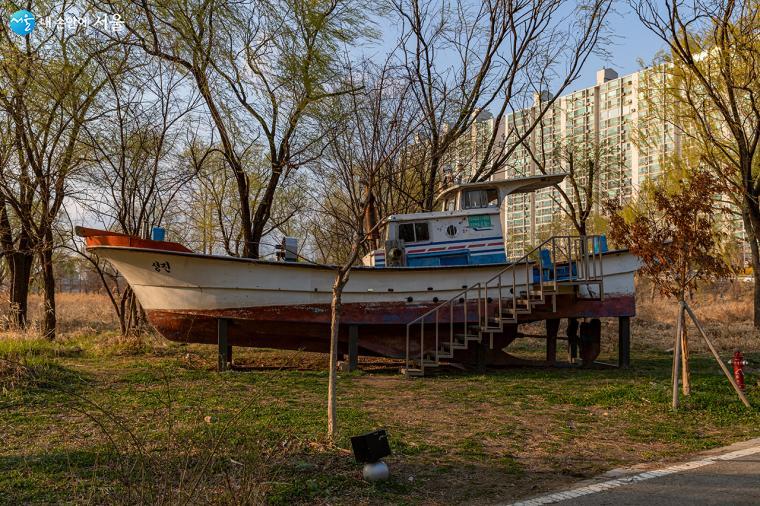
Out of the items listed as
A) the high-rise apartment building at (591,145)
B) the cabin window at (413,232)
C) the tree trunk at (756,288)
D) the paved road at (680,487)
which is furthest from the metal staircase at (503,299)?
the tree trunk at (756,288)

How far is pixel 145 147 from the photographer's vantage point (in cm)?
1639

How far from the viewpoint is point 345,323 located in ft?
42.3

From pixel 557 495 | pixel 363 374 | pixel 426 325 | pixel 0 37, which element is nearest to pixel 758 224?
pixel 426 325

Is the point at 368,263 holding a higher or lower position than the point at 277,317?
higher

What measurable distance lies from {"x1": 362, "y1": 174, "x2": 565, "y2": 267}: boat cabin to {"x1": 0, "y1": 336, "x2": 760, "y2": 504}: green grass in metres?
2.71

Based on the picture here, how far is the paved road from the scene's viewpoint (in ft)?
15.7

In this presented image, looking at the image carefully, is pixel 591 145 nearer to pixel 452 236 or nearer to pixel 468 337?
pixel 452 236

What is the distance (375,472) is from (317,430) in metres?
1.90

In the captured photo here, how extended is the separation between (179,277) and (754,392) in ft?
35.0

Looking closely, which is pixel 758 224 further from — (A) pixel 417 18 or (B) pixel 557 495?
(B) pixel 557 495

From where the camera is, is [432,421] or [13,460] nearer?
[13,460]

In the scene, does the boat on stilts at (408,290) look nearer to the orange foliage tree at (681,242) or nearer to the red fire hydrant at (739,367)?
the orange foliage tree at (681,242)

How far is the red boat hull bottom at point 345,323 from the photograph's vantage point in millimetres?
12586

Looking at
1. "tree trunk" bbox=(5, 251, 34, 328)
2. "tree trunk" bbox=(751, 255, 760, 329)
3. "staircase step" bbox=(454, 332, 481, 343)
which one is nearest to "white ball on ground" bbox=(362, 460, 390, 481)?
"staircase step" bbox=(454, 332, 481, 343)
